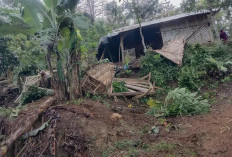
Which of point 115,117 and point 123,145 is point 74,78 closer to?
point 115,117

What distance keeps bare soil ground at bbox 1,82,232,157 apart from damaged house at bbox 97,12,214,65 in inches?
181

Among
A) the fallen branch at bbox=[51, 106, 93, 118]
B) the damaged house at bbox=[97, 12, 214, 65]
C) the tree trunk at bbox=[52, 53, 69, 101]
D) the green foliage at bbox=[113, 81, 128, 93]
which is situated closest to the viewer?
the fallen branch at bbox=[51, 106, 93, 118]

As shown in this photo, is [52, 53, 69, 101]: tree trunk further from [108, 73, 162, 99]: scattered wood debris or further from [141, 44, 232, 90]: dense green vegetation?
[141, 44, 232, 90]: dense green vegetation

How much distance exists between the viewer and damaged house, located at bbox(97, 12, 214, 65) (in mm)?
10297

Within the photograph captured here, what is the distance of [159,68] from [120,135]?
539 cm

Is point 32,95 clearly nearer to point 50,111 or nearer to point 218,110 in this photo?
point 50,111

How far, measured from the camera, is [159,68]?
973cm

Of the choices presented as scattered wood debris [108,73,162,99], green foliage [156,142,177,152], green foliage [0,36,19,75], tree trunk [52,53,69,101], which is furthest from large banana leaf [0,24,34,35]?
green foliage [156,142,177,152]

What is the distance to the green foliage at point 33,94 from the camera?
7.95 metres

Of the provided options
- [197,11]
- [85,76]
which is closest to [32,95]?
[85,76]

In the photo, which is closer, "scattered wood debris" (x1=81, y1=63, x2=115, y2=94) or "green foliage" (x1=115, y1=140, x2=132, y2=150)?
"green foliage" (x1=115, y1=140, x2=132, y2=150)

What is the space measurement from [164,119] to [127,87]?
310cm

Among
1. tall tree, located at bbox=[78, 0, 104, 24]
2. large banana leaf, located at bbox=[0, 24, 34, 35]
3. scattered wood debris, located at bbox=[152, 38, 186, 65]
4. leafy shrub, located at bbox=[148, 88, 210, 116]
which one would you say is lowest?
leafy shrub, located at bbox=[148, 88, 210, 116]

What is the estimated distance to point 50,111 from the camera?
5.25 meters
